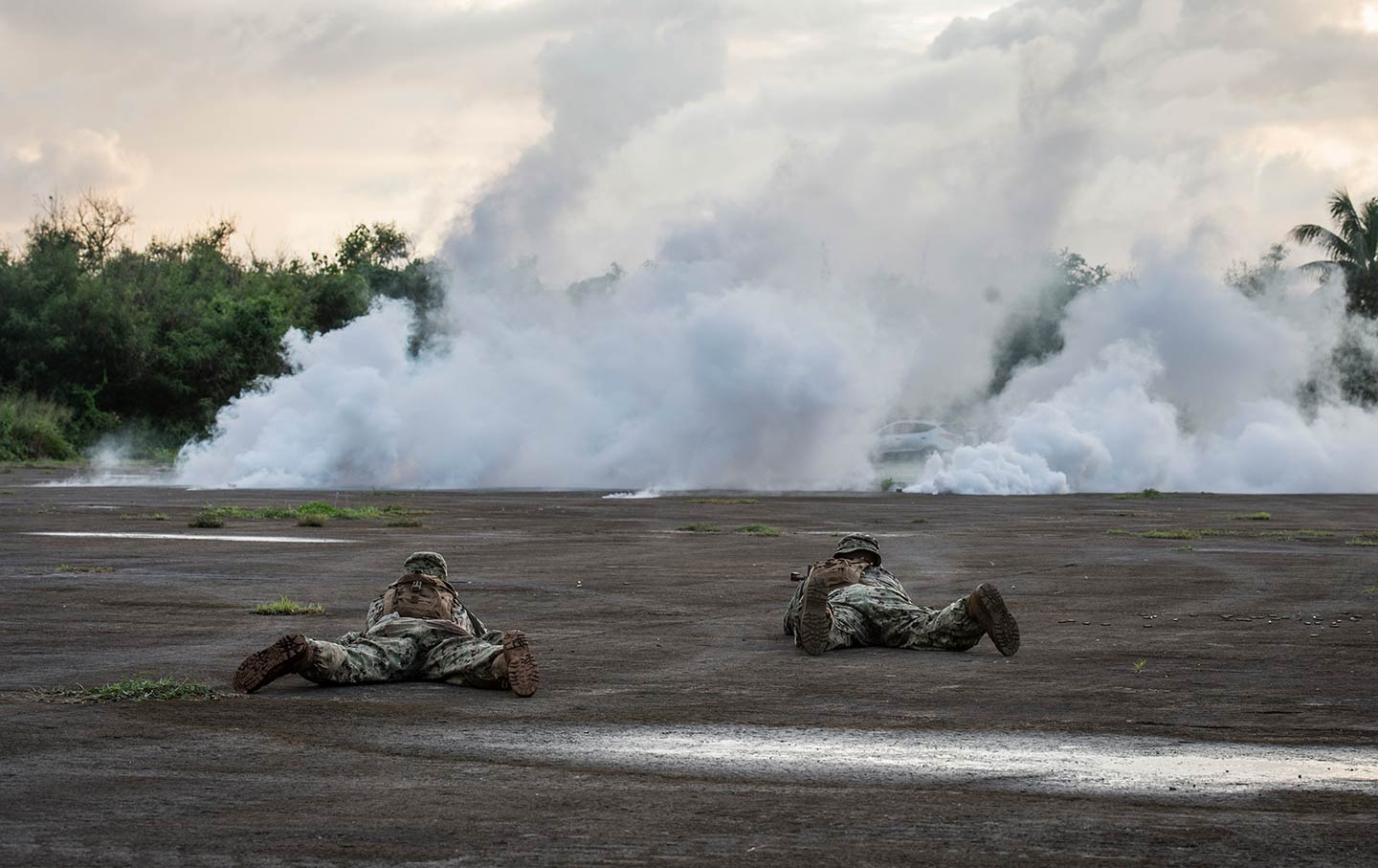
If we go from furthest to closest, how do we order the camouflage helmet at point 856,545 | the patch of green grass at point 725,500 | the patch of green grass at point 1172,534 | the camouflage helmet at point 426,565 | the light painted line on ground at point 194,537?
the patch of green grass at point 725,500
the patch of green grass at point 1172,534
the light painted line on ground at point 194,537
the camouflage helmet at point 856,545
the camouflage helmet at point 426,565

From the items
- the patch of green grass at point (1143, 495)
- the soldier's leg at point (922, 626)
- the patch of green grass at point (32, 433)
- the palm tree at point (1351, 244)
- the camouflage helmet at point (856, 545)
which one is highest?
the palm tree at point (1351, 244)

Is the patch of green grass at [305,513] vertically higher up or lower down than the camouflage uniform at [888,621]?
higher up

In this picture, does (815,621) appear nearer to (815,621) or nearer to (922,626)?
(815,621)

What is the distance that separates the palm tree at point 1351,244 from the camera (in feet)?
203

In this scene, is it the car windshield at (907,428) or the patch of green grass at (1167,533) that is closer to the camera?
the patch of green grass at (1167,533)

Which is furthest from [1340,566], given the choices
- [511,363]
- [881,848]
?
[511,363]

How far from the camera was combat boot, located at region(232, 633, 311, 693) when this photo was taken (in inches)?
346

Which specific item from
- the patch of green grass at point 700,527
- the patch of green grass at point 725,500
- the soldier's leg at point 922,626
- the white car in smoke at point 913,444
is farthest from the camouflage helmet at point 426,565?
the white car in smoke at point 913,444

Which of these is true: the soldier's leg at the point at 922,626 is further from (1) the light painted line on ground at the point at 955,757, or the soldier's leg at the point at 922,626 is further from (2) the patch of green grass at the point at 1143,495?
(2) the patch of green grass at the point at 1143,495

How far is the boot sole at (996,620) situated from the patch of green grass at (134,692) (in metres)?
4.81

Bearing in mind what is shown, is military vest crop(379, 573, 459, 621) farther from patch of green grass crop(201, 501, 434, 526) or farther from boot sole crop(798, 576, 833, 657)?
patch of green grass crop(201, 501, 434, 526)

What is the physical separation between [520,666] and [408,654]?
87 centimetres

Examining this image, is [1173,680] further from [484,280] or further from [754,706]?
[484,280]

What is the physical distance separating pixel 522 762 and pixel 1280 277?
50.0 m
